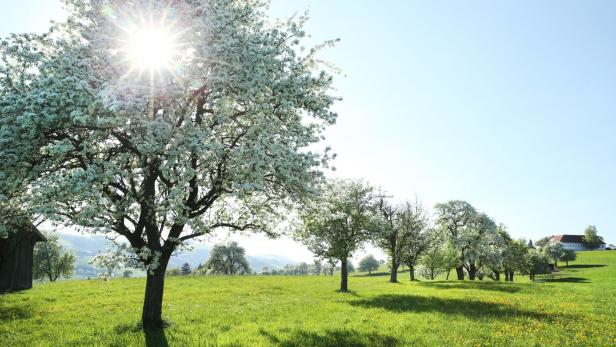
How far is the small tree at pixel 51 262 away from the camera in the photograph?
326 ft

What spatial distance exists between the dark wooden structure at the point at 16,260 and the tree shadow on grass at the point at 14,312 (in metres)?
16.9

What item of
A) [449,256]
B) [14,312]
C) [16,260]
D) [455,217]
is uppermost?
[455,217]

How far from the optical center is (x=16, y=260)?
46438mm

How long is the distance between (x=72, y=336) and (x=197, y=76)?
12.5 metres

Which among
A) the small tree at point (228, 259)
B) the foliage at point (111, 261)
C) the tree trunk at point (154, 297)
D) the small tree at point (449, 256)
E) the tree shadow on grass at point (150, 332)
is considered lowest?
the small tree at point (228, 259)

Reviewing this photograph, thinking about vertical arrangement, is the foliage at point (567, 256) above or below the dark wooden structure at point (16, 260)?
below

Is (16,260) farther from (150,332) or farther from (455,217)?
(455,217)

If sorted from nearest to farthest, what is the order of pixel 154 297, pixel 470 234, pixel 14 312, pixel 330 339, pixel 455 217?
pixel 330 339 → pixel 154 297 → pixel 14 312 → pixel 470 234 → pixel 455 217

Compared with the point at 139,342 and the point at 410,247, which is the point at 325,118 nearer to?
the point at 139,342

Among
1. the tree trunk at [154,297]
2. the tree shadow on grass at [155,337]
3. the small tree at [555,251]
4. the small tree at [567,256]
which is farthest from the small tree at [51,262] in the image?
the small tree at [567,256]

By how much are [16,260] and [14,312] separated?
25.9 metres

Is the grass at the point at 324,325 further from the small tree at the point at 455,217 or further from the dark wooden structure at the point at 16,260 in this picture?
the small tree at the point at 455,217

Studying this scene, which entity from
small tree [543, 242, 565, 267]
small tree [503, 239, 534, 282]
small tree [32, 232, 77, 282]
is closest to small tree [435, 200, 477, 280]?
small tree [503, 239, 534, 282]


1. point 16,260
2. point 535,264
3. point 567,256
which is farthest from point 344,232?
point 567,256
